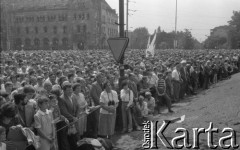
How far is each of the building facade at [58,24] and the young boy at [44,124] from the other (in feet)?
250

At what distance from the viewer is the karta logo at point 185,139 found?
26.1 feet

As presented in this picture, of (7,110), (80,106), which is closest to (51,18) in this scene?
(80,106)

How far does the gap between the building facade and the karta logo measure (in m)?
73.8

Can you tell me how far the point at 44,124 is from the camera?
6672 millimetres

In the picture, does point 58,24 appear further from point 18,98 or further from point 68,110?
point 18,98

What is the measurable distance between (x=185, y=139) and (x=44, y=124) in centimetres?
372

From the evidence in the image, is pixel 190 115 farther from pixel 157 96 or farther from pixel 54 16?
pixel 54 16

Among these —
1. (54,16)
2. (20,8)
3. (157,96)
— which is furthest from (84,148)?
(20,8)

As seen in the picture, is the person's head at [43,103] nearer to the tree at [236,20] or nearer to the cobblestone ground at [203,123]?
the cobblestone ground at [203,123]

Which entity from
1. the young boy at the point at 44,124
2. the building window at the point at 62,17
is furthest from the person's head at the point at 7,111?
the building window at the point at 62,17

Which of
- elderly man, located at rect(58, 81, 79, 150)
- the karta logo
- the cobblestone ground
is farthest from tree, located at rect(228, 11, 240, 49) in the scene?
elderly man, located at rect(58, 81, 79, 150)

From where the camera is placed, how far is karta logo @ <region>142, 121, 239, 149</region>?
26.1ft

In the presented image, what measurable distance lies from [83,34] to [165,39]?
27308 mm

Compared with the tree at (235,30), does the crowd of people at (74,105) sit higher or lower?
lower
